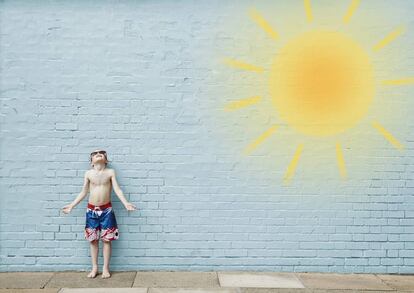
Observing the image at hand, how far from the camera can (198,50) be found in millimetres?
5918

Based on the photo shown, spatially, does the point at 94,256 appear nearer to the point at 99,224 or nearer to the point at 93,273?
the point at 93,273

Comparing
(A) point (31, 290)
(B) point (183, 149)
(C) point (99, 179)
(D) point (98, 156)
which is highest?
(B) point (183, 149)

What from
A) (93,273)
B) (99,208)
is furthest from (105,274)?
(99,208)

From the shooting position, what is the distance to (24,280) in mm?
5516

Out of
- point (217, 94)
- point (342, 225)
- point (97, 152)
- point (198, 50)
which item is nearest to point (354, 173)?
point (342, 225)

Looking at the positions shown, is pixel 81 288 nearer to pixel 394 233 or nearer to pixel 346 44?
pixel 394 233

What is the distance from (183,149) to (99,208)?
4.12ft

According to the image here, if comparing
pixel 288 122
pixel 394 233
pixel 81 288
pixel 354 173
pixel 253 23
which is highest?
pixel 253 23

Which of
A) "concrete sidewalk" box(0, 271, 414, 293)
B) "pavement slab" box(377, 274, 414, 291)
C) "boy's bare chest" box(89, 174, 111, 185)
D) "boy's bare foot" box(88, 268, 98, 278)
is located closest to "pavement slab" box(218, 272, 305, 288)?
"concrete sidewalk" box(0, 271, 414, 293)

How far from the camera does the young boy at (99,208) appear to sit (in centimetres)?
Result: 563

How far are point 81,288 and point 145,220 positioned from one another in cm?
112

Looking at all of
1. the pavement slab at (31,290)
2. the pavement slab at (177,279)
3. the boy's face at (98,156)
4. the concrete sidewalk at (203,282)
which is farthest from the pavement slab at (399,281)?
the pavement slab at (31,290)

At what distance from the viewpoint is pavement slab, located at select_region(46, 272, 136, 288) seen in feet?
17.5

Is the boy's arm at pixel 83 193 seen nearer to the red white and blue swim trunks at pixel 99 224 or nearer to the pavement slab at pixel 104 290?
the red white and blue swim trunks at pixel 99 224
